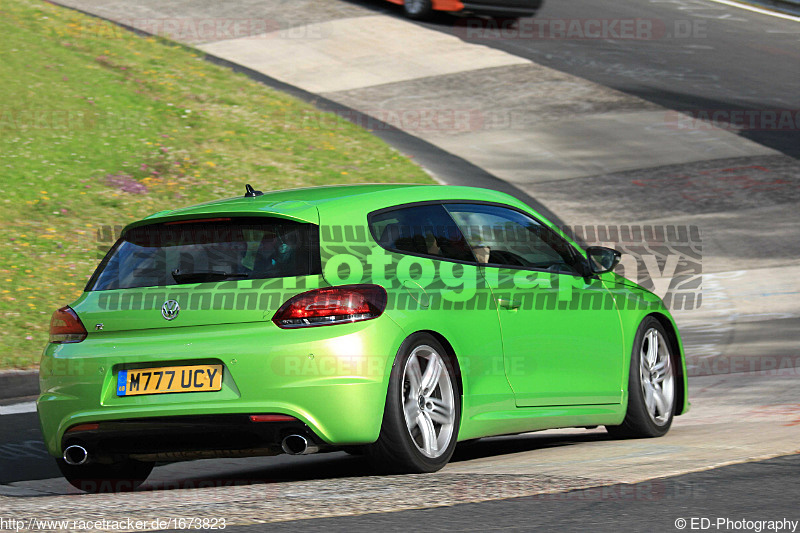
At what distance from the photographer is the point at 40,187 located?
1514 cm

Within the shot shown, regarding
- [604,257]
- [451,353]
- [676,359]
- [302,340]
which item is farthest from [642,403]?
[302,340]

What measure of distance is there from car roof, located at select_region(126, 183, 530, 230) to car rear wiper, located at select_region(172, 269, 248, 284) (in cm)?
35

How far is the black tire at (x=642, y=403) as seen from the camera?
7.77 meters

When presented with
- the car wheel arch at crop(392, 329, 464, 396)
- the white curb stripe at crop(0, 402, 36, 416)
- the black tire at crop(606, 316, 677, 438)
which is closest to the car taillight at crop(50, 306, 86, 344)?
the car wheel arch at crop(392, 329, 464, 396)

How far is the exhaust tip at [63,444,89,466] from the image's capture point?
632cm

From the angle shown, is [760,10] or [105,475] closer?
[105,475]

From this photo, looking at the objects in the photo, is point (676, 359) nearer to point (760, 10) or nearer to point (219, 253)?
point (219, 253)

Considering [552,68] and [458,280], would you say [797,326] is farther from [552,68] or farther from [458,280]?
[552,68]

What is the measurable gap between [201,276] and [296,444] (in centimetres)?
96

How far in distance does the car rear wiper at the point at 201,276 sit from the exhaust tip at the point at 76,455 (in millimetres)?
1031

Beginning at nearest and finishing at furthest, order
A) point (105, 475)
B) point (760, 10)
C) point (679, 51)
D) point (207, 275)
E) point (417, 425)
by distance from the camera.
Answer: point (207, 275), point (417, 425), point (105, 475), point (679, 51), point (760, 10)

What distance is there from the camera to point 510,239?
7250 mm

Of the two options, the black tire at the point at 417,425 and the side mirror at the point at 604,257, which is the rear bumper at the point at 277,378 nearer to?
the black tire at the point at 417,425

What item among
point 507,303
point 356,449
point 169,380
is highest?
point 507,303
